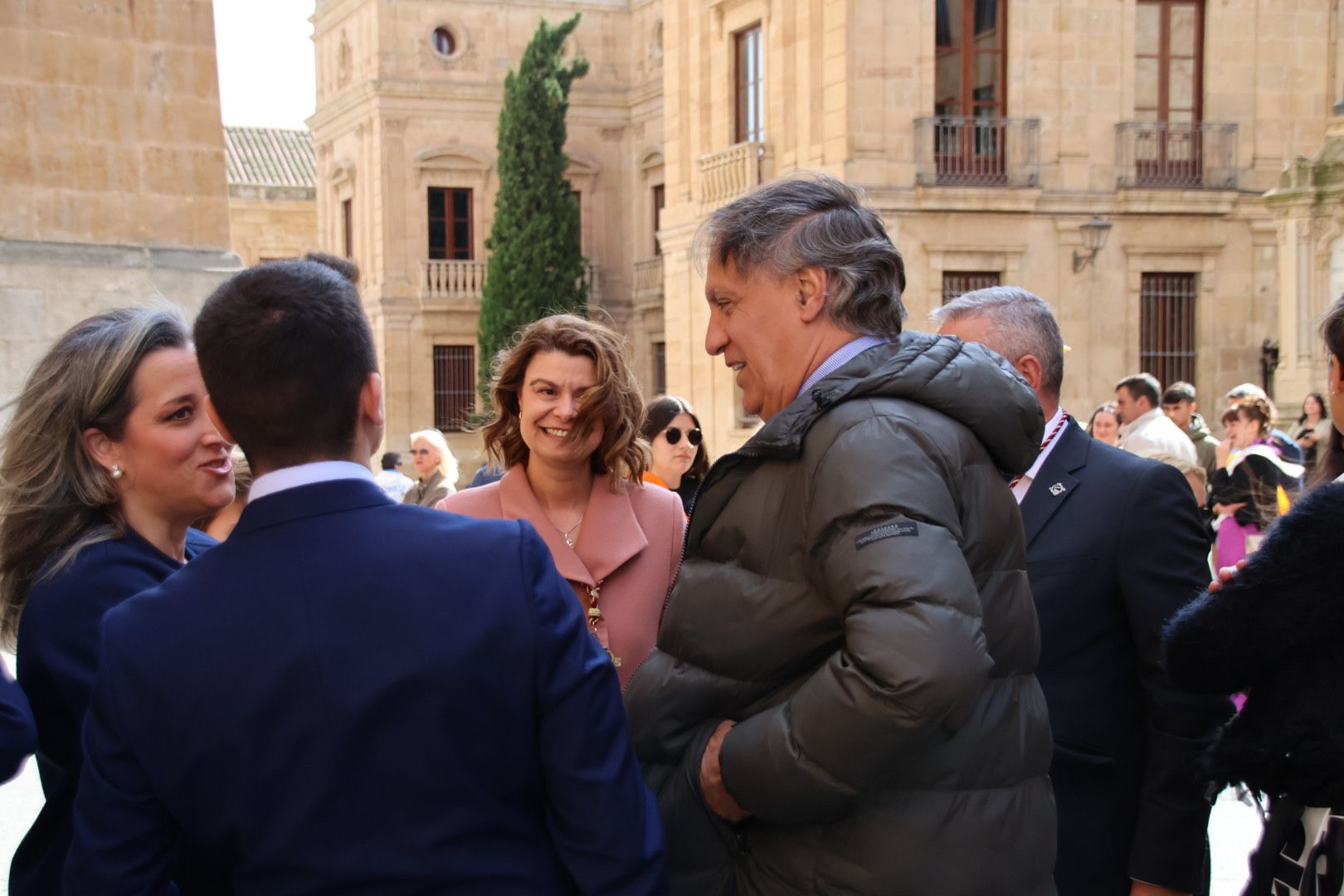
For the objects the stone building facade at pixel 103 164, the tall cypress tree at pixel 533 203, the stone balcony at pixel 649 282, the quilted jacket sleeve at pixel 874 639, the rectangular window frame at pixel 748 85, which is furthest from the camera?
the stone balcony at pixel 649 282

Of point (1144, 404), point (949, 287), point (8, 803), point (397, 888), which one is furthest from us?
point (949, 287)

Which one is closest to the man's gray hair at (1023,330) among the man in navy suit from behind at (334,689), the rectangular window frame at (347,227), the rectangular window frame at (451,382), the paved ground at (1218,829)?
the man in navy suit from behind at (334,689)

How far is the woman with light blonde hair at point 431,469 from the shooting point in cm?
879

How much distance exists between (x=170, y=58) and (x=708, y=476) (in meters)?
6.73

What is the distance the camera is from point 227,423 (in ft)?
6.23

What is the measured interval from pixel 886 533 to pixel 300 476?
2.68 ft

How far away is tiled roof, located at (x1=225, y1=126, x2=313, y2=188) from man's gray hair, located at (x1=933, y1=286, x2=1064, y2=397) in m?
37.9

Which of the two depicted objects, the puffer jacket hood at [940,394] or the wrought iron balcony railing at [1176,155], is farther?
the wrought iron balcony railing at [1176,155]

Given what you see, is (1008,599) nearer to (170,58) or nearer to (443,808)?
(443,808)

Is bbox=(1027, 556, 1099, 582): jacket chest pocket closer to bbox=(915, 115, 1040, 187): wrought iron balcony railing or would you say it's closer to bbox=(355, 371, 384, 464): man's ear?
bbox=(355, 371, 384, 464): man's ear

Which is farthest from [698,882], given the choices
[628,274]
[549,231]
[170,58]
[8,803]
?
[628,274]

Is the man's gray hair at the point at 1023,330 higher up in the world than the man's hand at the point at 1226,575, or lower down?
higher up

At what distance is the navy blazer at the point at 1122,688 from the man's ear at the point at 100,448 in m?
1.92

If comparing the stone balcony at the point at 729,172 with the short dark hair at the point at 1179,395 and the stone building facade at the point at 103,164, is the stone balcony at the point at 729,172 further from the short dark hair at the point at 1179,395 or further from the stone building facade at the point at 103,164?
the stone building facade at the point at 103,164
